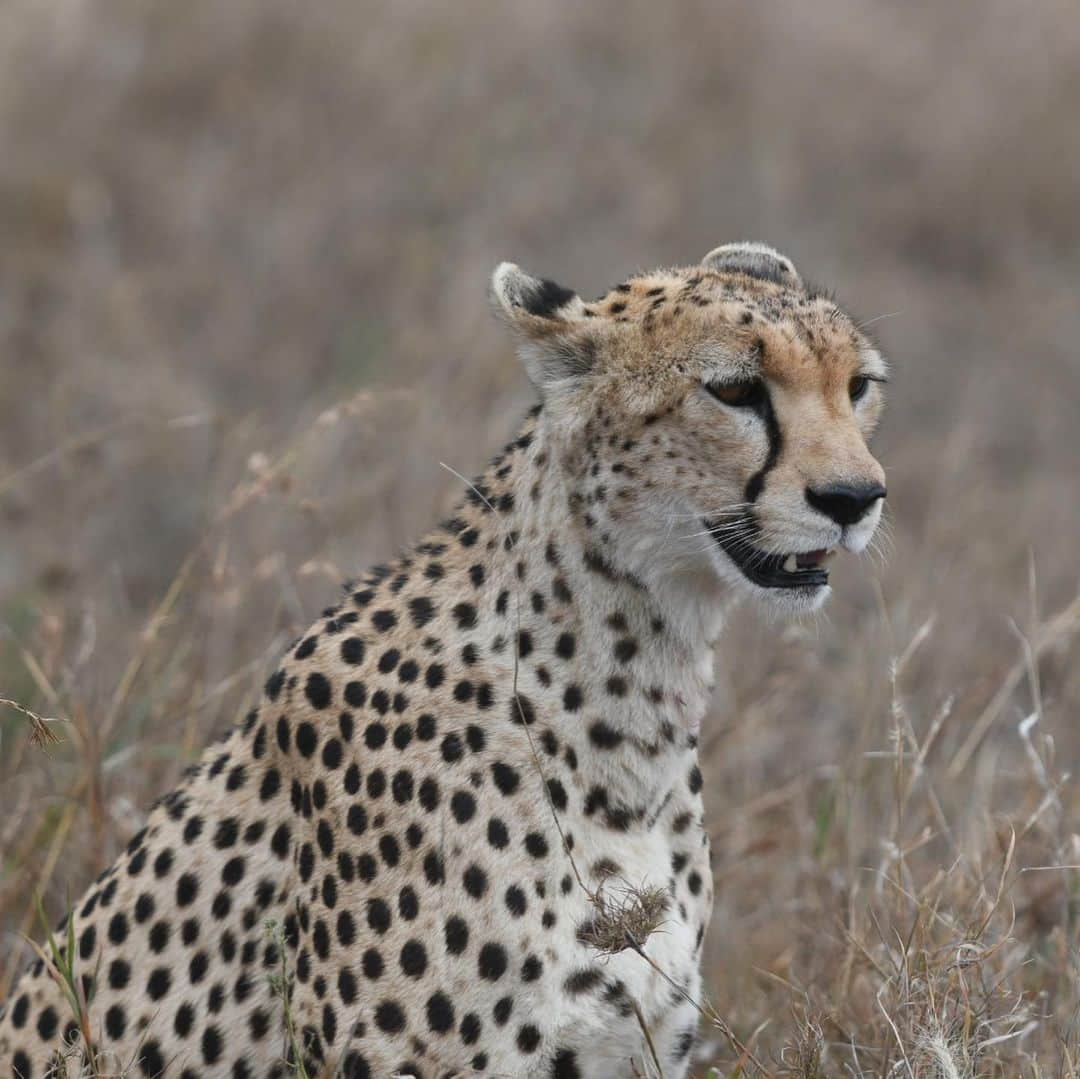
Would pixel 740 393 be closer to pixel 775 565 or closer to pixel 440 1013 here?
pixel 775 565

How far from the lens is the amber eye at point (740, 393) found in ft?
7.88

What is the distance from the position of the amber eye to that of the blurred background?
0.55m

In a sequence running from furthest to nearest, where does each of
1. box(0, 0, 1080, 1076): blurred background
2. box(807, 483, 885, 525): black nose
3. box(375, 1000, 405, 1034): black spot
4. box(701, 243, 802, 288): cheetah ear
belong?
box(0, 0, 1080, 1076): blurred background, box(701, 243, 802, 288): cheetah ear, box(375, 1000, 405, 1034): black spot, box(807, 483, 885, 525): black nose

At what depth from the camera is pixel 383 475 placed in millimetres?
4504

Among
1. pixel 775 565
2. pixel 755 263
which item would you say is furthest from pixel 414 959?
pixel 755 263

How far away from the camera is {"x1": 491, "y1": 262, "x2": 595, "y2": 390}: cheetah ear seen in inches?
99.0

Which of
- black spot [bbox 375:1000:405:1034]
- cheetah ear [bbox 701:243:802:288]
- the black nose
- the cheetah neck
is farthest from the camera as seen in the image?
cheetah ear [bbox 701:243:802:288]

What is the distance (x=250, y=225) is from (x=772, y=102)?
322cm

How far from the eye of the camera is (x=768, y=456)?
2369 mm

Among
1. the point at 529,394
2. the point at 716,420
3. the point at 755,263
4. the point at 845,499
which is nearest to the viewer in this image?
the point at 845,499

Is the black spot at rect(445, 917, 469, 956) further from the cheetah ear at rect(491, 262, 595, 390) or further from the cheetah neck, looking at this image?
the cheetah ear at rect(491, 262, 595, 390)

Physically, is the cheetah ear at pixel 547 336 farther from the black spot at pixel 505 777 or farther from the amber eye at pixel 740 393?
the black spot at pixel 505 777

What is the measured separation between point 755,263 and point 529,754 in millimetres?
836

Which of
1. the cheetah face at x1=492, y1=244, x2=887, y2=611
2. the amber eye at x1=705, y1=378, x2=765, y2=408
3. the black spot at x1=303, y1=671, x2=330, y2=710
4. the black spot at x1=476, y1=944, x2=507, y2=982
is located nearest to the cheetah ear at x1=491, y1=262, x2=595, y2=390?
the cheetah face at x1=492, y1=244, x2=887, y2=611
